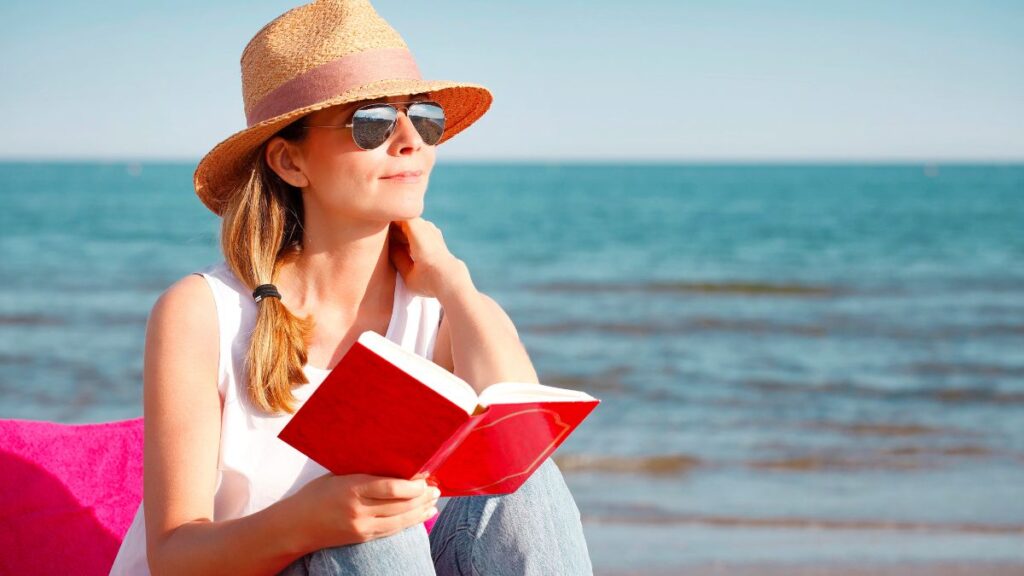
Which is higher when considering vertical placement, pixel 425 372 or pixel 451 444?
pixel 425 372

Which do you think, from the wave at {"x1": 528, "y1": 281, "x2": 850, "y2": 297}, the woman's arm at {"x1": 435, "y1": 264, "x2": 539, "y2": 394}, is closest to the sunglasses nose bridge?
the woman's arm at {"x1": 435, "y1": 264, "x2": 539, "y2": 394}

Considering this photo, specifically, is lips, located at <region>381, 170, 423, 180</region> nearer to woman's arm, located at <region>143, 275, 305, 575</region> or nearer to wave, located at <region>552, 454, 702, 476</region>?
woman's arm, located at <region>143, 275, 305, 575</region>

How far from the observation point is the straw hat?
2.35m

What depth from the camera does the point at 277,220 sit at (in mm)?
2496

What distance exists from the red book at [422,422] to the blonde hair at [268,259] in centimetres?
44

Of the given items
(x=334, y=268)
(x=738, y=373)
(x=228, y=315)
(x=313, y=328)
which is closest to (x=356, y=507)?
(x=228, y=315)

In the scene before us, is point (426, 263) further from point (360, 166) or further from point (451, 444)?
point (451, 444)

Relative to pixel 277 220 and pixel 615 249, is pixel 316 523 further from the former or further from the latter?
pixel 615 249

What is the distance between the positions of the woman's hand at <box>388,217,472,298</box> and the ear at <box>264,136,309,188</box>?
26cm

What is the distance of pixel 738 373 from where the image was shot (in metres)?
8.32

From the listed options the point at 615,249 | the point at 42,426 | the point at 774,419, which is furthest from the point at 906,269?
the point at 42,426

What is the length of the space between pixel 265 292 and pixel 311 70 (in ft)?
1.57

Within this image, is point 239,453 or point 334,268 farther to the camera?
point 334,268

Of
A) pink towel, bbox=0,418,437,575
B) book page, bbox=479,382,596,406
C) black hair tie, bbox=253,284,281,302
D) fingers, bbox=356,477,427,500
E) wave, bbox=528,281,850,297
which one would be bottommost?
wave, bbox=528,281,850,297
